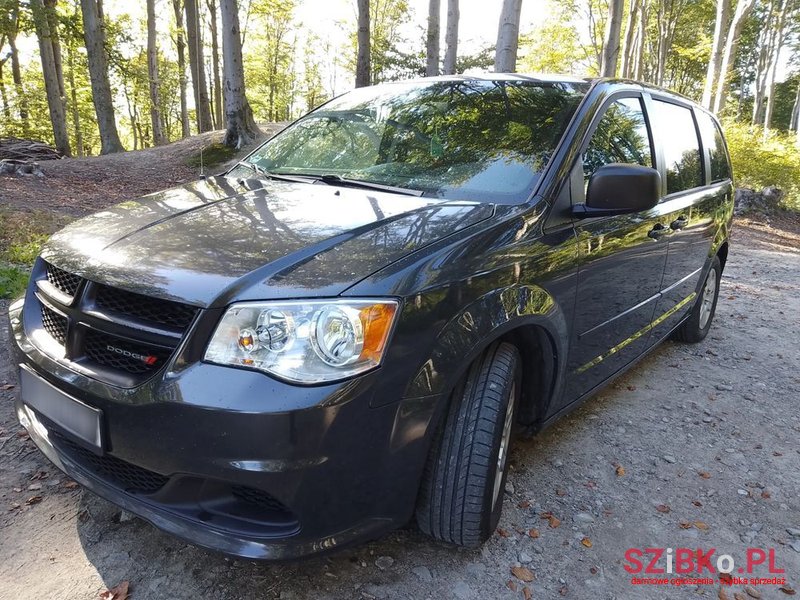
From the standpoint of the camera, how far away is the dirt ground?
1.90 m

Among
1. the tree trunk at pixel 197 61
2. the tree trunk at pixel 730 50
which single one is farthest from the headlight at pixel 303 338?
the tree trunk at pixel 197 61

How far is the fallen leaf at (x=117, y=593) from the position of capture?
1.78 meters

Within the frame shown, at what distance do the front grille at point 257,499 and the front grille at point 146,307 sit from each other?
18.9 inches

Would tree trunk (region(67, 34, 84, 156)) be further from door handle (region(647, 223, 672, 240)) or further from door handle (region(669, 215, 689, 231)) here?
door handle (region(647, 223, 672, 240))

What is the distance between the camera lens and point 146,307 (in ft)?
5.44

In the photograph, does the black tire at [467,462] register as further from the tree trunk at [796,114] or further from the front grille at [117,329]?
the tree trunk at [796,114]

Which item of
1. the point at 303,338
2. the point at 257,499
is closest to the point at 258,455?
the point at 257,499

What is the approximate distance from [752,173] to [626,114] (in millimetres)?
14385

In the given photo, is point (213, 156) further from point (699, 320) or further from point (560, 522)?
point (560, 522)

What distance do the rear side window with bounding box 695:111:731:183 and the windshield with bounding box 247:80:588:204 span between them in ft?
6.13

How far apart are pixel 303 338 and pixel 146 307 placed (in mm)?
496

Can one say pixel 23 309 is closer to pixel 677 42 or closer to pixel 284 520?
pixel 284 520

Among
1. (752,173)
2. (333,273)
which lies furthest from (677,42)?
(333,273)

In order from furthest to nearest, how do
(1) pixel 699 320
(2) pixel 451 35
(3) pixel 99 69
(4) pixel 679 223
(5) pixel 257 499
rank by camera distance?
(3) pixel 99 69
(2) pixel 451 35
(1) pixel 699 320
(4) pixel 679 223
(5) pixel 257 499
